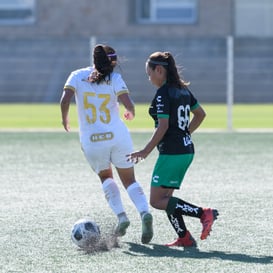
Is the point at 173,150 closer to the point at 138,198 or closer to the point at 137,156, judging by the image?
the point at 137,156

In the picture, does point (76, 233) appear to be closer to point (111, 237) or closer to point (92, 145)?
point (111, 237)

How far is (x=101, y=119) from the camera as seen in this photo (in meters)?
8.45

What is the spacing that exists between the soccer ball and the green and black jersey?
803 mm

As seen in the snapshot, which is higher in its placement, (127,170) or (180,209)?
(127,170)

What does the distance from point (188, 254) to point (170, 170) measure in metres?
0.73

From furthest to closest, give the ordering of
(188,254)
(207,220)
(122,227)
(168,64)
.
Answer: (122,227), (168,64), (207,220), (188,254)

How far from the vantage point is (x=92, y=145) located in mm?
8445

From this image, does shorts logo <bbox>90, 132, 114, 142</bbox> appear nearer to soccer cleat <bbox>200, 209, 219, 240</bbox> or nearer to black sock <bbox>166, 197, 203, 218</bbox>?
black sock <bbox>166, 197, 203, 218</bbox>

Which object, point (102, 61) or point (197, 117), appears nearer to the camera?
point (102, 61)

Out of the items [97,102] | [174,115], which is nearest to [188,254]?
[174,115]

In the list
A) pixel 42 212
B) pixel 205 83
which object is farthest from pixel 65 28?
pixel 42 212

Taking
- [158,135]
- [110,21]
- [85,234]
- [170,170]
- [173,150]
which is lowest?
[110,21]

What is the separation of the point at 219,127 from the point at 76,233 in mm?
12929

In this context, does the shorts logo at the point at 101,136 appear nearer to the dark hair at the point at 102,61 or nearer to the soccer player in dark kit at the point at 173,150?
the soccer player in dark kit at the point at 173,150
